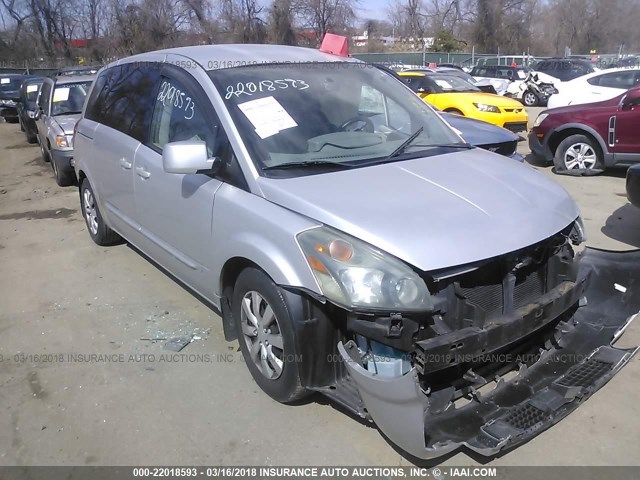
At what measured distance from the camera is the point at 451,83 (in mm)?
12383

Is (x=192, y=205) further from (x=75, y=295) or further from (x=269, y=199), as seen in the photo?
(x=75, y=295)

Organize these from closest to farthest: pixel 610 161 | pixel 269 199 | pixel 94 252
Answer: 1. pixel 269 199
2. pixel 94 252
3. pixel 610 161

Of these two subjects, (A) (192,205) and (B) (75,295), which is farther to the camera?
(B) (75,295)

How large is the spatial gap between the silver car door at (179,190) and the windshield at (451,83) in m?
9.06

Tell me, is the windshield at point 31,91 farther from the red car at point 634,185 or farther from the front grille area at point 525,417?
the front grille area at point 525,417

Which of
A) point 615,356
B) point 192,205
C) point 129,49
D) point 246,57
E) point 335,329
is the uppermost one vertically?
point 129,49

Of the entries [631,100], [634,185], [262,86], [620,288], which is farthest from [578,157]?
[262,86]

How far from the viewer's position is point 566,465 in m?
2.71

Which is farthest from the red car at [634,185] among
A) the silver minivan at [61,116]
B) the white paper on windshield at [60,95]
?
the white paper on windshield at [60,95]

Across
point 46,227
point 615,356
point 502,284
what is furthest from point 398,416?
point 46,227

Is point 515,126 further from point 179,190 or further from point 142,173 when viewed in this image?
point 179,190

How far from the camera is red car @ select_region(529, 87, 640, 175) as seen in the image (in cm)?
811

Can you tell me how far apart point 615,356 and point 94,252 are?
193 inches

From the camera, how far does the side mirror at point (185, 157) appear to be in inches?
124
